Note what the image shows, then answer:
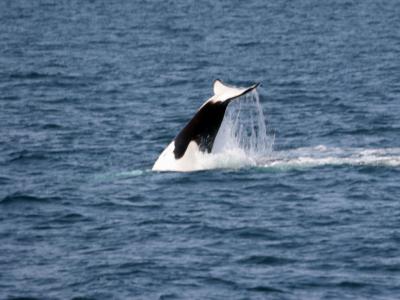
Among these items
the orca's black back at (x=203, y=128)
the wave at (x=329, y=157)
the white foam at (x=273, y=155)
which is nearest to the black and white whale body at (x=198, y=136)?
the orca's black back at (x=203, y=128)

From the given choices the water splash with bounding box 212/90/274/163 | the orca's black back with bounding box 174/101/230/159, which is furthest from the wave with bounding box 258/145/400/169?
the orca's black back with bounding box 174/101/230/159

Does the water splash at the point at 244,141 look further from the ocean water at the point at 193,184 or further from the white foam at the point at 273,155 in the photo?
the ocean water at the point at 193,184

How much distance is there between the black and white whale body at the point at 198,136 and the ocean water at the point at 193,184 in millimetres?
374

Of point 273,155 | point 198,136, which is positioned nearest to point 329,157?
point 273,155

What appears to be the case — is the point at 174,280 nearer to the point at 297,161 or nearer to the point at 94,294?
the point at 94,294

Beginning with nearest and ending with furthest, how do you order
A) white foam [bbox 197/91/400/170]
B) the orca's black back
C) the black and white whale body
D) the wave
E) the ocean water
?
the ocean water → the black and white whale body → the orca's black back → white foam [bbox 197/91/400/170] → the wave

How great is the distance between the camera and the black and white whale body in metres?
33.7

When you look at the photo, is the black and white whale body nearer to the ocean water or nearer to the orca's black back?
the orca's black back

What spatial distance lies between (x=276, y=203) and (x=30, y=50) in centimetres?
4047

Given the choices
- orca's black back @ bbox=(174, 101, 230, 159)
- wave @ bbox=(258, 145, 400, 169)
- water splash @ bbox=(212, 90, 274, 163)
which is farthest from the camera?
wave @ bbox=(258, 145, 400, 169)

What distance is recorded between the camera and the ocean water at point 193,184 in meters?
26.6

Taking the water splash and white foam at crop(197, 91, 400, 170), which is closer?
the water splash

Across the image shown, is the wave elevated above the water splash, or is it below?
below

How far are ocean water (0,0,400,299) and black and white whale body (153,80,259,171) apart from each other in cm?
37
